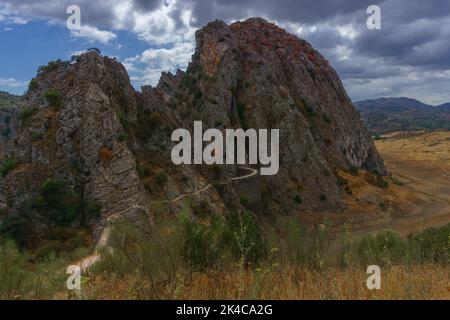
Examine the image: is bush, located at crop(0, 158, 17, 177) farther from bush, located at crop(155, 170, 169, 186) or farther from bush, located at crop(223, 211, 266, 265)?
bush, located at crop(223, 211, 266, 265)

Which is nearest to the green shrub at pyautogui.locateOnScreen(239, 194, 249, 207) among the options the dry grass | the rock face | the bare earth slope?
the rock face

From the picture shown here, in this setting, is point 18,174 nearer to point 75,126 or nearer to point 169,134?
point 75,126

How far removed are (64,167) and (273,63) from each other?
37699 mm

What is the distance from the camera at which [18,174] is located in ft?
105

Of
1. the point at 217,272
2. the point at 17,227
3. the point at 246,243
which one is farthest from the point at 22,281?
the point at 17,227

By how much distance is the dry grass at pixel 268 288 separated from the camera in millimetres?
7148

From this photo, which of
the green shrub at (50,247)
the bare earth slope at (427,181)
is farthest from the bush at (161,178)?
the bare earth slope at (427,181)

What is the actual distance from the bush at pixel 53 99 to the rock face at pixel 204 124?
0.24 m

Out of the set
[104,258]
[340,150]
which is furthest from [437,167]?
[104,258]

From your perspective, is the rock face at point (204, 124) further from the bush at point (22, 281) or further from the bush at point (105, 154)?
the bush at point (22, 281)

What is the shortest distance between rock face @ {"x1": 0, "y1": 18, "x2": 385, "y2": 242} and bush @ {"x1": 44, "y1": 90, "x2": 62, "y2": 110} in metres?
0.24

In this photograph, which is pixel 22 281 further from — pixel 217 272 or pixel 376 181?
pixel 376 181

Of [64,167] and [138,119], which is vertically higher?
[138,119]

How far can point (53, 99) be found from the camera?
3691 cm
